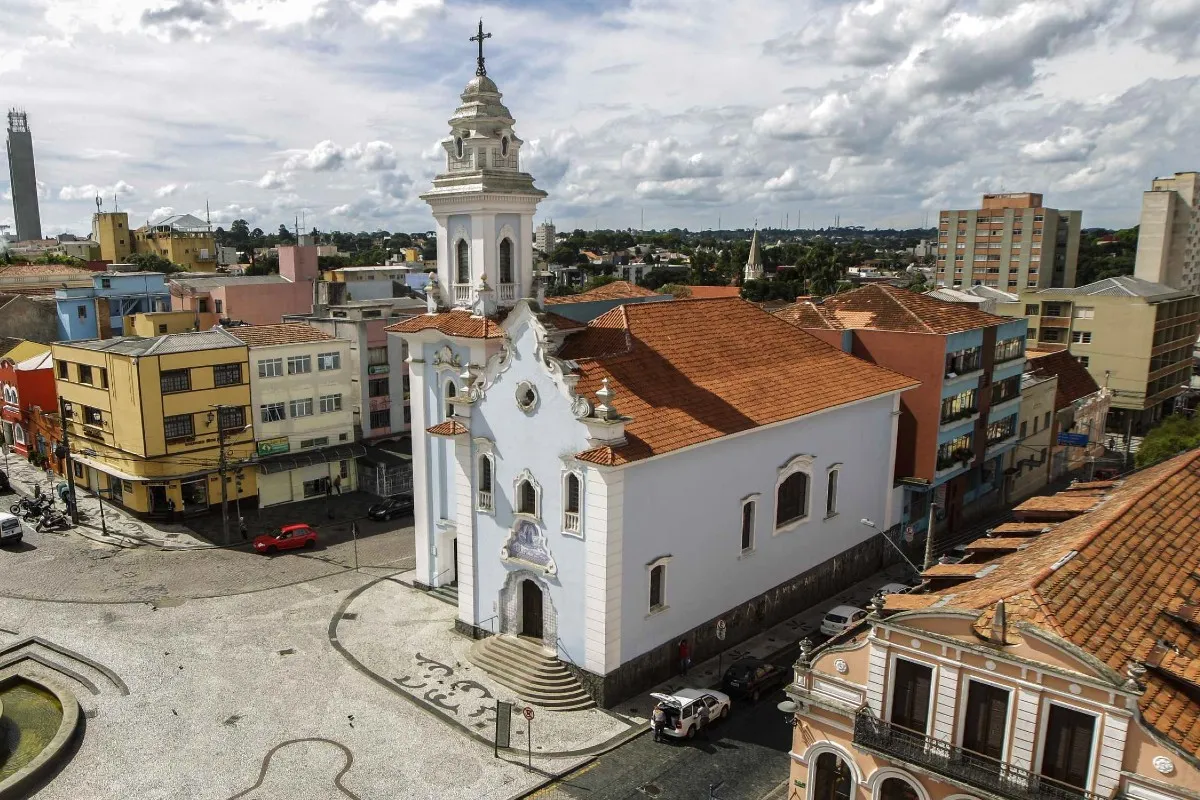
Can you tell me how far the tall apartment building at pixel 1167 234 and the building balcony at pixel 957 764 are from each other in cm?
11782

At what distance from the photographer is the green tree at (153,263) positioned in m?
117

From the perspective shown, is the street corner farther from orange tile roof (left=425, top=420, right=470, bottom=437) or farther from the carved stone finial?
the carved stone finial

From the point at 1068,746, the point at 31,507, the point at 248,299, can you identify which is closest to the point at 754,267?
the point at 248,299

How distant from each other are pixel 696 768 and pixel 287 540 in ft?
84.5

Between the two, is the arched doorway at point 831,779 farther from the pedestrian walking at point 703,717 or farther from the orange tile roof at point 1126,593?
the pedestrian walking at point 703,717

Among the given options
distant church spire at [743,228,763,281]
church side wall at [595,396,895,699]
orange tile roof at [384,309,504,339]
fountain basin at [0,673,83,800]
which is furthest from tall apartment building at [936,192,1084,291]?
fountain basin at [0,673,83,800]

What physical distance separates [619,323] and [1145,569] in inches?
734

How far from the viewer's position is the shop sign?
4966cm

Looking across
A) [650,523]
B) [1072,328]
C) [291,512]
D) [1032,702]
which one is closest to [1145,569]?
[1032,702]

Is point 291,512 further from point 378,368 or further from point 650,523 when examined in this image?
point 650,523

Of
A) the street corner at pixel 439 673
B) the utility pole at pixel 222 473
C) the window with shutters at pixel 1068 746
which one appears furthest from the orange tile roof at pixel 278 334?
the window with shutters at pixel 1068 746

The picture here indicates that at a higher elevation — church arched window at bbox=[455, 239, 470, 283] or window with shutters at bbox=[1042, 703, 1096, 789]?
church arched window at bbox=[455, 239, 470, 283]

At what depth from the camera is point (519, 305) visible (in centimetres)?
2883

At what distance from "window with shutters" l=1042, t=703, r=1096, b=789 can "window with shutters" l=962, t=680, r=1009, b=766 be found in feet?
2.71
